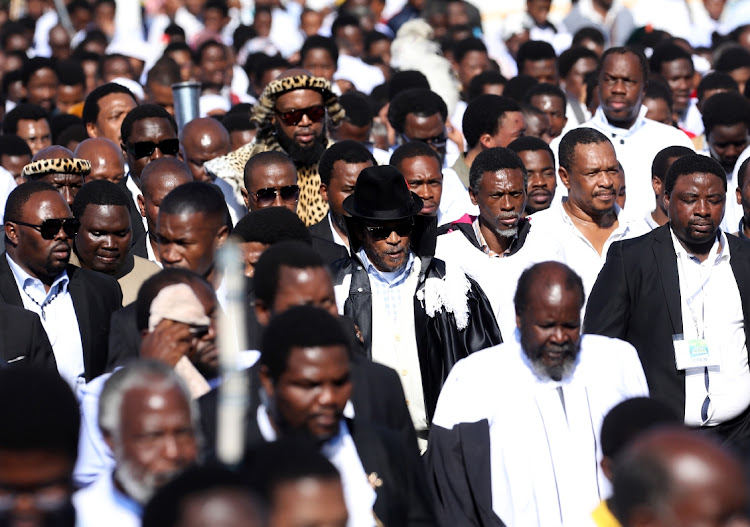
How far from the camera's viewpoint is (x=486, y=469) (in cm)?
593

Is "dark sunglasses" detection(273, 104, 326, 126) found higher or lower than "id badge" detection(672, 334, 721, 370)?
higher

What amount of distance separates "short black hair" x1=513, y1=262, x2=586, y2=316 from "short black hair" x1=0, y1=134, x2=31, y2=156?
5979mm

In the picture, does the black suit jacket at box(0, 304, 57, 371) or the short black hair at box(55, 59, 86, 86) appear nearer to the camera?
the black suit jacket at box(0, 304, 57, 371)

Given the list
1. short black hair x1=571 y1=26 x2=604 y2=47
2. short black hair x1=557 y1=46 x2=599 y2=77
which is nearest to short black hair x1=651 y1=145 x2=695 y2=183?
short black hair x1=557 y1=46 x2=599 y2=77

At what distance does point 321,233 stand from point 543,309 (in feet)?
9.29

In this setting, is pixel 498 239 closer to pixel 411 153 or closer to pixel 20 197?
pixel 411 153

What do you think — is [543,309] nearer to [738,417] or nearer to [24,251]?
[738,417]

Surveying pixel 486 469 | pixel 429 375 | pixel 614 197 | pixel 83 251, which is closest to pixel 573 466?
pixel 486 469

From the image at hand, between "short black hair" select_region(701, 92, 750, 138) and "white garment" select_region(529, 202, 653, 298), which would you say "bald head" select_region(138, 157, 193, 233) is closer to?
"white garment" select_region(529, 202, 653, 298)

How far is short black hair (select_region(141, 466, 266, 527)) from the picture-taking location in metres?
3.76

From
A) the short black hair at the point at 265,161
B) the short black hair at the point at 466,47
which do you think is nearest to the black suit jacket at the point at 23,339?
the short black hair at the point at 265,161

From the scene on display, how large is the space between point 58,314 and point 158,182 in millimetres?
1172

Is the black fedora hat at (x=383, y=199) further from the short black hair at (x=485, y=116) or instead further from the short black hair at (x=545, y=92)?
the short black hair at (x=545, y=92)

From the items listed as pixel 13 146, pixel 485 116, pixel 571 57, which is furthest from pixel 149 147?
pixel 571 57
